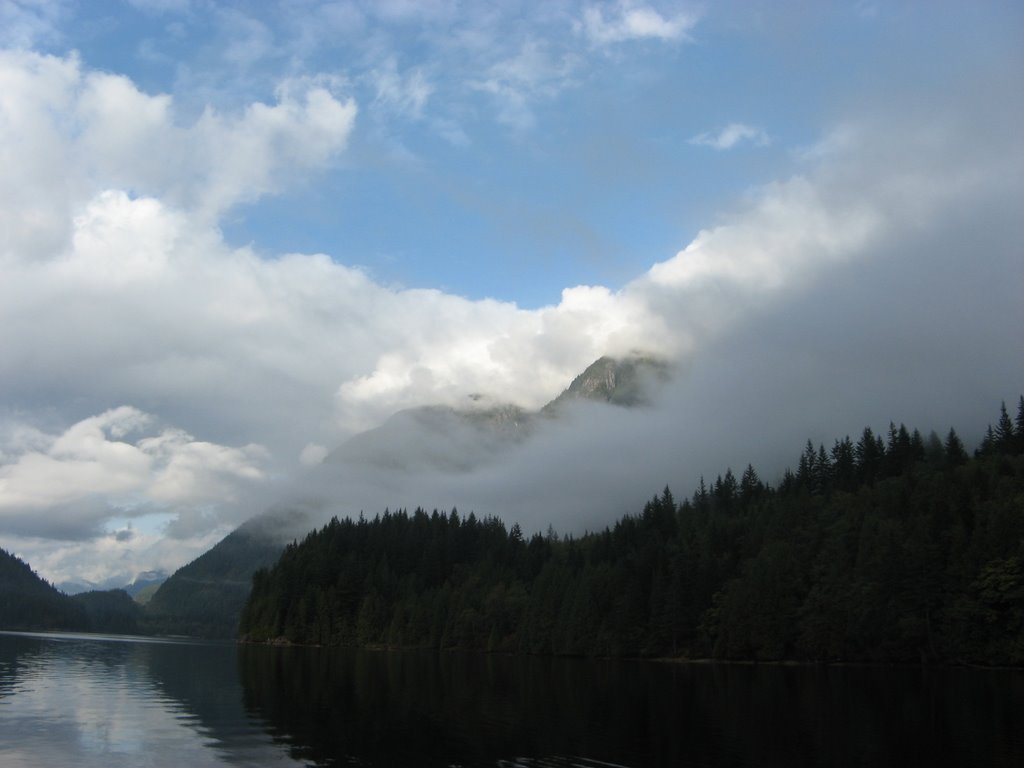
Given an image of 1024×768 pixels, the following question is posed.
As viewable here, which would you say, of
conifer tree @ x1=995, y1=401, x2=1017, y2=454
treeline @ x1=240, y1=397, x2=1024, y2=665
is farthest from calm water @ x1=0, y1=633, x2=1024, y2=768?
conifer tree @ x1=995, y1=401, x2=1017, y2=454

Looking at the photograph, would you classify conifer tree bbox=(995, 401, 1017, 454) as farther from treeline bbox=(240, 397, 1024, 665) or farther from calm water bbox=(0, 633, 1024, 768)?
calm water bbox=(0, 633, 1024, 768)

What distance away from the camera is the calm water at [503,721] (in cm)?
3906

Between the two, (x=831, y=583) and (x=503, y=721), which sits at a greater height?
(x=831, y=583)

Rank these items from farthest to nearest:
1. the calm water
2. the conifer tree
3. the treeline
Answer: the conifer tree, the treeline, the calm water

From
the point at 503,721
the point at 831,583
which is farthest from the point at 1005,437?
the point at 503,721

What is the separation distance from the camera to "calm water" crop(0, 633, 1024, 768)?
39062mm

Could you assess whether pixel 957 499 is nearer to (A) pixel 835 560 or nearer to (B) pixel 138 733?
(A) pixel 835 560

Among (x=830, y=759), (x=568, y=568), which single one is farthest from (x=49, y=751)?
(x=568, y=568)

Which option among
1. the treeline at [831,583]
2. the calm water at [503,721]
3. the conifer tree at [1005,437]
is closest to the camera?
the calm water at [503,721]

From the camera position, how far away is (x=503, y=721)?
2068 inches

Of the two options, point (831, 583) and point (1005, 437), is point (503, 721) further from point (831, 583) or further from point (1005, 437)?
point (1005, 437)

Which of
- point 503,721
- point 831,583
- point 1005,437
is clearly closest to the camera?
point 503,721

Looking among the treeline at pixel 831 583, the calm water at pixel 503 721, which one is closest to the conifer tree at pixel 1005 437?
the treeline at pixel 831 583

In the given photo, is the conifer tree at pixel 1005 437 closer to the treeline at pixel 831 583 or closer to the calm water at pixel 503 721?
the treeline at pixel 831 583
